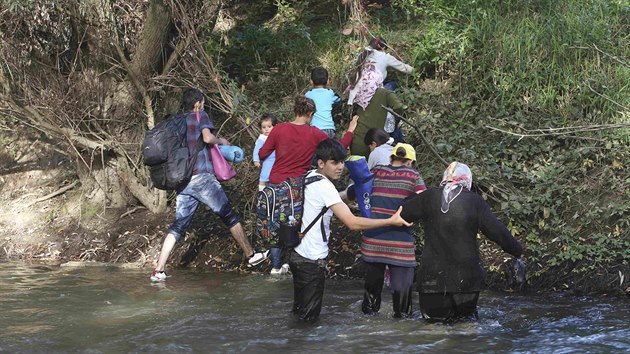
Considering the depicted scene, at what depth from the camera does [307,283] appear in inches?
303

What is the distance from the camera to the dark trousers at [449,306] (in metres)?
7.51

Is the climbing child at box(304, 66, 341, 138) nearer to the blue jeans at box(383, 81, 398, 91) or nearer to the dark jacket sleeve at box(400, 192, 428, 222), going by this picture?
the blue jeans at box(383, 81, 398, 91)

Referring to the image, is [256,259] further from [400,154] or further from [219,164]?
[400,154]

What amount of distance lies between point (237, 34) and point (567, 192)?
649cm

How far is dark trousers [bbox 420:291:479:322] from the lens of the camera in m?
7.51

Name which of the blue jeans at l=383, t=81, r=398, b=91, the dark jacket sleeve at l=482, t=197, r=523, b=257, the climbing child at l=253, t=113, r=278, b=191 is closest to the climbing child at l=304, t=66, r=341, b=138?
the climbing child at l=253, t=113, r=278, b=191

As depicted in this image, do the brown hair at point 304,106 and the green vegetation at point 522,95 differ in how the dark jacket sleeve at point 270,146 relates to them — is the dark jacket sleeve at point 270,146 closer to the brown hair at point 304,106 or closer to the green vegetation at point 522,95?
the brown hair at point 304,106

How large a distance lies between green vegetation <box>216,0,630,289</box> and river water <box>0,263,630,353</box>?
3.69 feet

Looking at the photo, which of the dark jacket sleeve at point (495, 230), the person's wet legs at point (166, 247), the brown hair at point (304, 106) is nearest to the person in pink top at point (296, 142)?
the brown hair at point (304, 106)

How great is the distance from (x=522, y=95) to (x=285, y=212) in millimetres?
5607

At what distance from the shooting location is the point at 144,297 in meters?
9.59

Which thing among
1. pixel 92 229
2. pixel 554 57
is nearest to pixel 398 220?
pixel 554 57

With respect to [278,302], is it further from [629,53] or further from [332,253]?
[629,53]

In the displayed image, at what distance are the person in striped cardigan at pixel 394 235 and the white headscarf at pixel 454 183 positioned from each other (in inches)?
20.8
